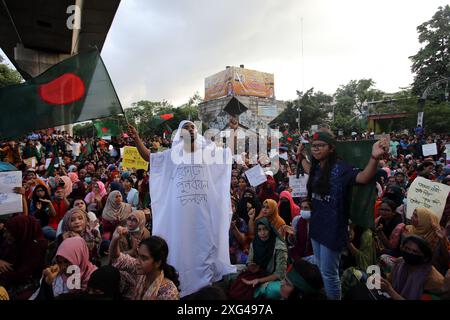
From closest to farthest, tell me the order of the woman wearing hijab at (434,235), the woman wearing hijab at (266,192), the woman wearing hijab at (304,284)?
the woman wearing hijab at (304,284) → the woman wearing hijab at (434,235) → the woman wearing hijab at (266,192)

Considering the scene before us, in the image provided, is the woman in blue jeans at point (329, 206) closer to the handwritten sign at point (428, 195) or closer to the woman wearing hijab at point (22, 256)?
the handwritten sign at point (428, 195)

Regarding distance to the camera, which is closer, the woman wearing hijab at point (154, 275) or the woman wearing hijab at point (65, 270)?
the woman wearing hijab at point (154, 275)

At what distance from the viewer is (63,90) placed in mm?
3383

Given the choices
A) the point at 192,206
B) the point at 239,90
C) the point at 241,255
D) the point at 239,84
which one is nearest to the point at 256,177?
the point at 241,255

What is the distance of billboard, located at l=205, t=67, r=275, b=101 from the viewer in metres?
58.9

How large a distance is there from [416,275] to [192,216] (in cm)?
186

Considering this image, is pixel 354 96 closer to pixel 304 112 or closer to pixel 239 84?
pixel 239 84

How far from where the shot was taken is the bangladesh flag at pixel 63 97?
127 inches

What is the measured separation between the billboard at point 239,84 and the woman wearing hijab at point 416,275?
2192 inches

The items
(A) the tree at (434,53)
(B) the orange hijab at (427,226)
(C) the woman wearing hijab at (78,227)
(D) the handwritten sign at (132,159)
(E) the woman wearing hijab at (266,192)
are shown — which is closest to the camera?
(B) the orange hijab at (427,226)

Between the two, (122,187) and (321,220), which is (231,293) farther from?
(122,187)

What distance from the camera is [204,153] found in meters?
3.25

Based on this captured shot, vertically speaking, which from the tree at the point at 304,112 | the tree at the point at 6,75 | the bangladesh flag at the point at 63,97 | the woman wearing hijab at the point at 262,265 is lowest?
the woman wearing hijab at the point at 262,265

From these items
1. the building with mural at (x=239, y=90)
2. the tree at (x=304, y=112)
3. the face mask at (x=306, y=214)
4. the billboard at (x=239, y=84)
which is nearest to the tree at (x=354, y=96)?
the tree at (x=304, y=112)
